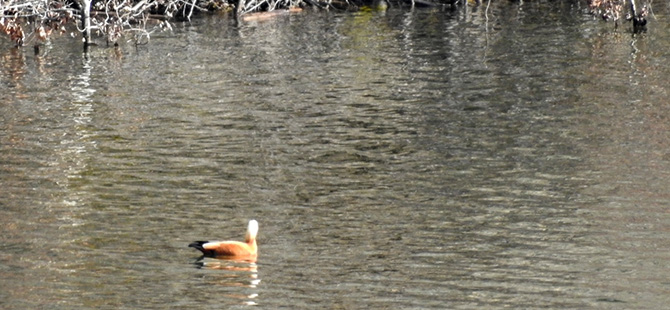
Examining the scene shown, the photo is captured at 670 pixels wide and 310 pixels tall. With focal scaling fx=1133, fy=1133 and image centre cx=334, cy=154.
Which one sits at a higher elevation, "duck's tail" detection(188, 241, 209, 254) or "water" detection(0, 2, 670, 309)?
"duck's tail" detection(188, 241, 209, 254)

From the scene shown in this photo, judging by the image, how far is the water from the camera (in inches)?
500

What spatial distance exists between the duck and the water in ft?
0.56

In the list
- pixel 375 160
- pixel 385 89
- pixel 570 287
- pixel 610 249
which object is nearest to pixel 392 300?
pixel 570 287

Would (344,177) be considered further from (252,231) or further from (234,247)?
(234,247)

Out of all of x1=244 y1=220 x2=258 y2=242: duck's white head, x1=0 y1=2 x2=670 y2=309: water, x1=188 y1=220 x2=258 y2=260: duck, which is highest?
x1=244 y1=220 x2=258 y2=242: duck's white head

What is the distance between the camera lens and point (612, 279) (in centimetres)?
1273

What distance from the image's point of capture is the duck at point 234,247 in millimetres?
13430

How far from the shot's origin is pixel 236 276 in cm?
1299

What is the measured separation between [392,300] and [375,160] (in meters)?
7.59

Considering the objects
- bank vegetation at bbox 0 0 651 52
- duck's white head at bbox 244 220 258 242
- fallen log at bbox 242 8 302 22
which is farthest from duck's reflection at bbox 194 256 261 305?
fallen log at bbox 242 8 302 22

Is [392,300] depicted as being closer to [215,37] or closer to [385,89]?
[385,89]

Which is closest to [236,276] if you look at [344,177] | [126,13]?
[344,177]

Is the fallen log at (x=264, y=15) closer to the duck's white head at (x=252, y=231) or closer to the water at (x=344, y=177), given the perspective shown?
the water at (x=344, y=177)

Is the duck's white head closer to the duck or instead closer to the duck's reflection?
the duck
